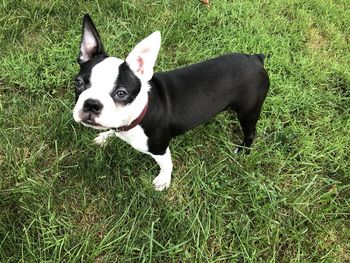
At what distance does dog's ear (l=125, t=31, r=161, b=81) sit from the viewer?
2570 millimetres

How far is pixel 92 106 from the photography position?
8.03 feet

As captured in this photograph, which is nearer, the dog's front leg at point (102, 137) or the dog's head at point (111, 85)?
the dog's head at point (111, 85)

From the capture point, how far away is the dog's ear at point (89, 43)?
8.93 feet

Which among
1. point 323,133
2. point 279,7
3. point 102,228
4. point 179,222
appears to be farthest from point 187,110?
point 279,7

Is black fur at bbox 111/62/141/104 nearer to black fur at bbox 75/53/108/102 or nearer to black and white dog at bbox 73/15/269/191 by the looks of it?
black and white dog at bbox 73/15/269/191

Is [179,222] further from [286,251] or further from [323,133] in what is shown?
[323,133]

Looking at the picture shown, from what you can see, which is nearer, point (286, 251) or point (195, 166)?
point (286, 251)

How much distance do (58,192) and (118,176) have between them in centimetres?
45

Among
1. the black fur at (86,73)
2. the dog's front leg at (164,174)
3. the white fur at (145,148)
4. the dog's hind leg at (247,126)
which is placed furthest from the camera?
the dog's hind leg at (247,126)

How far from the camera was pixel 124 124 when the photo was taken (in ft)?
9.09

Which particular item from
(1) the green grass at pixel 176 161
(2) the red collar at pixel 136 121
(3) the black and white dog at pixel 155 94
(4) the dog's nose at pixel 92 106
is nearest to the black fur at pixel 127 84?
(3) the black and white dog at pixel 155 94

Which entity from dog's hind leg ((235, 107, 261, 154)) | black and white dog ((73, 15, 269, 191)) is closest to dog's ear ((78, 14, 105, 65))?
black and white dog ((73, 15, 269, 191))

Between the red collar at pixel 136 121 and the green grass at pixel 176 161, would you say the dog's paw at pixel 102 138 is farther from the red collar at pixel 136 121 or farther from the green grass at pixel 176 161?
the red collar at pixel 136 121

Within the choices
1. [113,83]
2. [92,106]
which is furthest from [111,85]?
[92,106]
